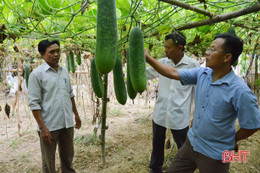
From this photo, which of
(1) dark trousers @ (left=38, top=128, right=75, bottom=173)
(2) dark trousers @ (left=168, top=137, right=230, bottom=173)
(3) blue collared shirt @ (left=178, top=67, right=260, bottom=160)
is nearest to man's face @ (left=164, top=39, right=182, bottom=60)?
(3) blue collared shirt @ (left=178, top=67, right=260, bottom=160)

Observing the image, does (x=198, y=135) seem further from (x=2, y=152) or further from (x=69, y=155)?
(x=2, y=152)

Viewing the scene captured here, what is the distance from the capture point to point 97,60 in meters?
0.95

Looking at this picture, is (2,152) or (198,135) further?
(2,152)

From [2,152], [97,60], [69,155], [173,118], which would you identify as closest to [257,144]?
[173,118]

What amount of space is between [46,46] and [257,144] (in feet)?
13.9

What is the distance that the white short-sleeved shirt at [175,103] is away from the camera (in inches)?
96.5

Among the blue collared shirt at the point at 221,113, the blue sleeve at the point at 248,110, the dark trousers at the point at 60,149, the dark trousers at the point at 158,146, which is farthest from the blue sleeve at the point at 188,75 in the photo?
the dark trousers at the point at 60,149

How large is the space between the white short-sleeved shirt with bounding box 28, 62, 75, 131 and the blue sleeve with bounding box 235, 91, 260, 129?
6.42 ft

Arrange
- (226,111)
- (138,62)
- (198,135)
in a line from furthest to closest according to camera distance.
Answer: (198,135)
(226,111)
(138,62)

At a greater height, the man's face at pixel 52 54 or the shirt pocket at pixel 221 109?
the man's face at pixel 52 54

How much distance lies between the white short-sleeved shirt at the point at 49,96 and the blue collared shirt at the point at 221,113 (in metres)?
1.59

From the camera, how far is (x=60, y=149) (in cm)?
262

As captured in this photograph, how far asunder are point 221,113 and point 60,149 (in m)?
2.12

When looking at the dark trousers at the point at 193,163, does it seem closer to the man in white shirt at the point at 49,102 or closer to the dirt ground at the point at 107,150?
the dirt ground at the point at 107,150
